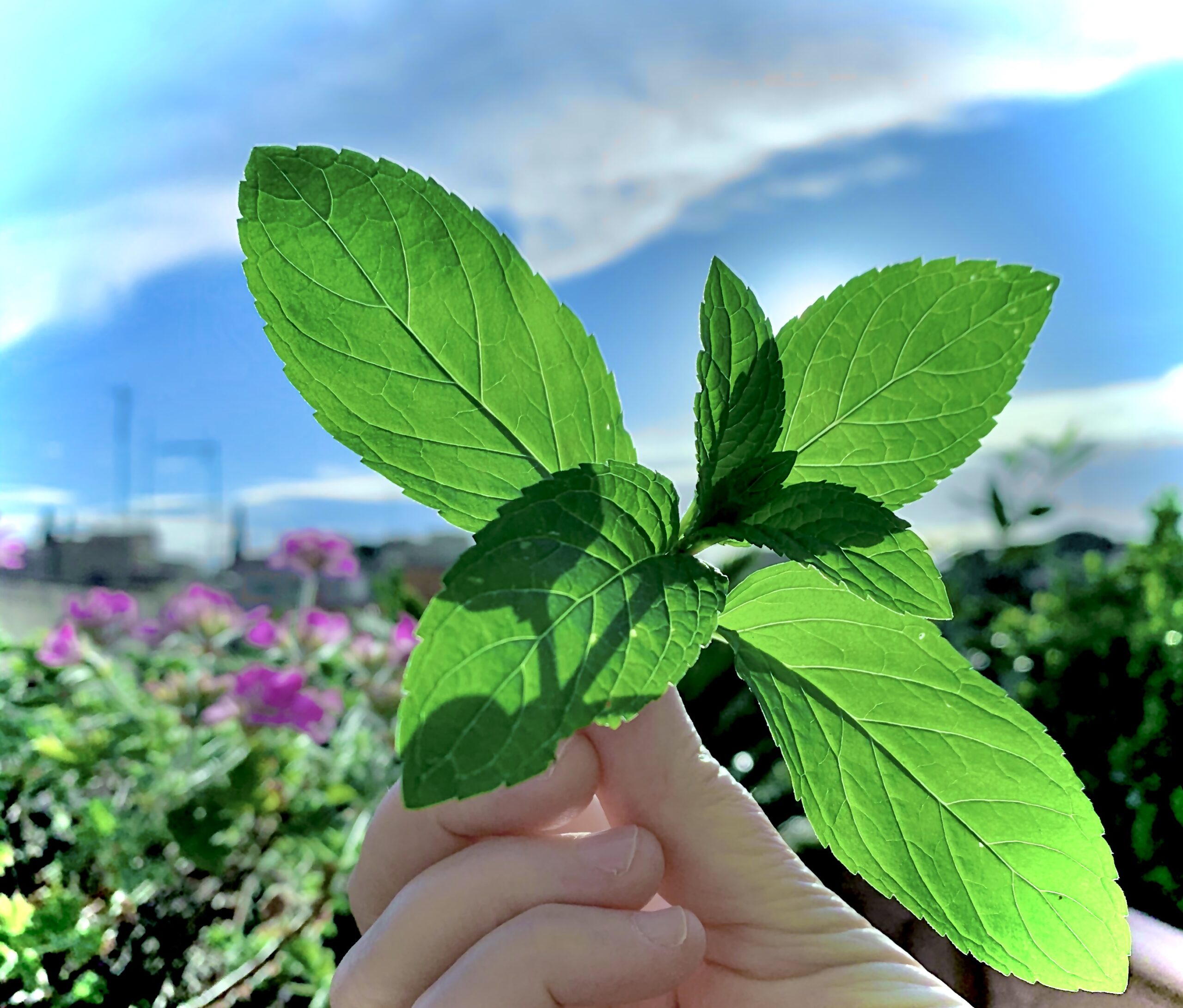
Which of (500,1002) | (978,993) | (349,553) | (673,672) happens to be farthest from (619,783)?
(349,553)

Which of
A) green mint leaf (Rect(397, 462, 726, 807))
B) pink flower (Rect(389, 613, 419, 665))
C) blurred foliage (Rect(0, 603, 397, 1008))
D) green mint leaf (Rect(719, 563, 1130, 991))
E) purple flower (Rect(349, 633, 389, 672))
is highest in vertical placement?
green mint leaf (Rect(397, 462, 726, 807))

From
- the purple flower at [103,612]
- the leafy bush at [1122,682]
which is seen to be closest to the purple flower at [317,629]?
the purple flower at [103,612]

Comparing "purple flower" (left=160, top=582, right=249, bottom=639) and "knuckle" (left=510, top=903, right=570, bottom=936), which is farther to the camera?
"purple flower" (left=160, top=582, right=249, bottom=639)

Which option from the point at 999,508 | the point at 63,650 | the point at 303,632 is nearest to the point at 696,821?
the point at 303,632

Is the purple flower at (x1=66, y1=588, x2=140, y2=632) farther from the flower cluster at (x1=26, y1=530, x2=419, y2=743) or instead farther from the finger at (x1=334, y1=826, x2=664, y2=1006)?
the finger at (x1=334, y1=826, x2=664, y2=1006)

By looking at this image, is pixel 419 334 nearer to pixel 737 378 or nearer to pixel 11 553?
pixel 737 378

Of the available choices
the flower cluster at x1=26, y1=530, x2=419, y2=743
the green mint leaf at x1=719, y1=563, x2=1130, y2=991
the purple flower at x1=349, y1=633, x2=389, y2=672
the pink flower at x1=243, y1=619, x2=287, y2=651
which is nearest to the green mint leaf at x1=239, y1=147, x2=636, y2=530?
the green mint leaf at x1=719, y1=563, x2=1130, y2=991

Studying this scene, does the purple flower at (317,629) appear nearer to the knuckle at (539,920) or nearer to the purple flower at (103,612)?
the purple flower at (103,612)
